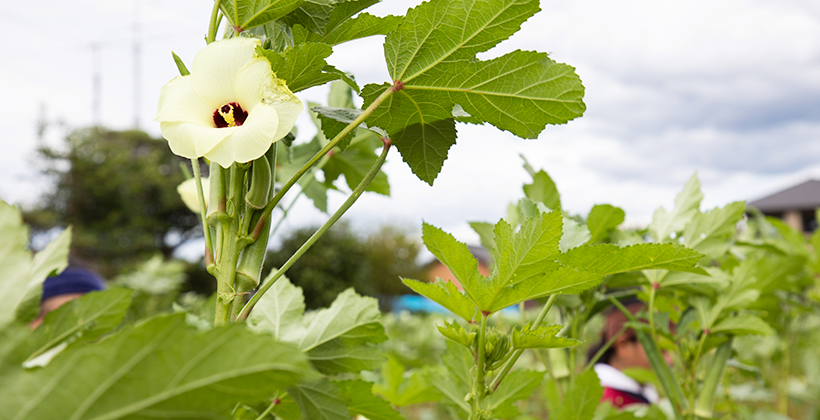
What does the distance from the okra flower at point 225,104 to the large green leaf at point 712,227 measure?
708mm

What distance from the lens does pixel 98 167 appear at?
53.9ft

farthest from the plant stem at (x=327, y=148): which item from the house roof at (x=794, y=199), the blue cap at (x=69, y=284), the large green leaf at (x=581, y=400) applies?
the house roof at (x=794, y=199)

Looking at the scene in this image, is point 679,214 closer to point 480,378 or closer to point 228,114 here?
point 480,378

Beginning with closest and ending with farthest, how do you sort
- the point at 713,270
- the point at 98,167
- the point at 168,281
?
the point at 713,270
the point at 168,281
the point at 98,167

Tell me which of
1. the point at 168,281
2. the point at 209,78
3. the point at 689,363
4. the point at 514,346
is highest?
the point at 209,78

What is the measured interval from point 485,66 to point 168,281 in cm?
267

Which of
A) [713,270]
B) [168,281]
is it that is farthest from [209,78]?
[168,281]

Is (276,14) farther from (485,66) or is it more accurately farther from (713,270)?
(713,270)

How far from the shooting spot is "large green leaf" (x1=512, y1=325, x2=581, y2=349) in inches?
18.2

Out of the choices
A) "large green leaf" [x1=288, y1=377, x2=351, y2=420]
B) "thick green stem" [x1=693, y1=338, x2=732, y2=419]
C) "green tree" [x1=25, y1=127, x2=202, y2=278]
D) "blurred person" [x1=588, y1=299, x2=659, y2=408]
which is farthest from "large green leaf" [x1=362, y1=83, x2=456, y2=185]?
"green tree" [x1=25, y1=127, x2=202, y2=278]

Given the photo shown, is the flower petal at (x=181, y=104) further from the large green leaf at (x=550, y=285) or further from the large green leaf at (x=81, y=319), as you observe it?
the large green leaf at (x=550, y=285)

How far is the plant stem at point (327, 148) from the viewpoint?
0.44 meters

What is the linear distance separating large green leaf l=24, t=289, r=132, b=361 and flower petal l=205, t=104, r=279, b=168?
18cm

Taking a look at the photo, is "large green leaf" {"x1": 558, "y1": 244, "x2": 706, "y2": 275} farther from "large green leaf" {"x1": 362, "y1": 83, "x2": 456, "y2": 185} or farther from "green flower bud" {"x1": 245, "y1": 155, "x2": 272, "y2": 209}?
"green flower bud" {"x1": 245, "y1": 155, "x2": 272, "y2": 209}
